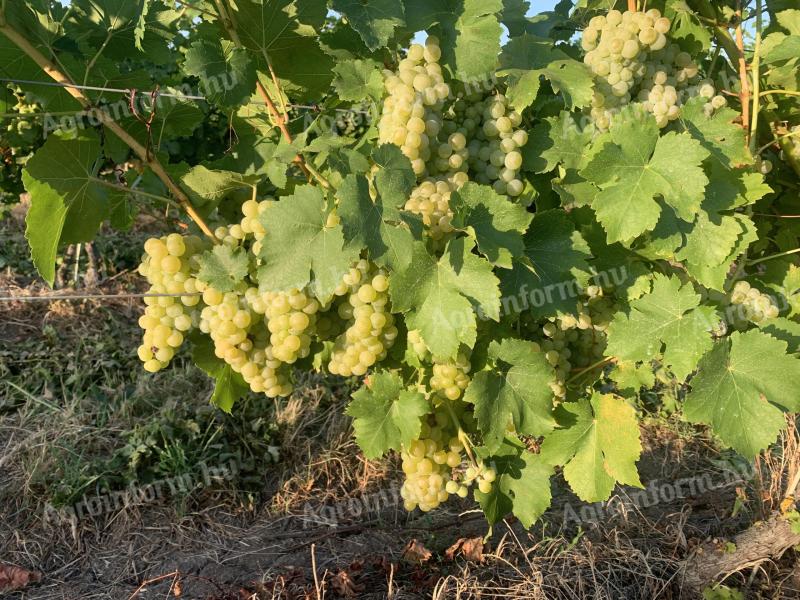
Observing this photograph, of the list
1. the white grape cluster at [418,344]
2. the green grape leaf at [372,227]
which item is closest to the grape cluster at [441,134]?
the green grape leaf at [372,227]

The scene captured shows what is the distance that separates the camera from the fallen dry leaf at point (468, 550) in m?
2.91

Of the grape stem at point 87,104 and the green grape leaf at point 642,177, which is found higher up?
the grape stem at point 87,104

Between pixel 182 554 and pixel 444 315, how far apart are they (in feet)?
8.62

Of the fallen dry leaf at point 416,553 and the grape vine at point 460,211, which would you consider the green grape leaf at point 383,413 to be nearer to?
the grape vine at point 460,211

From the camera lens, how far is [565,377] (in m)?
1.72

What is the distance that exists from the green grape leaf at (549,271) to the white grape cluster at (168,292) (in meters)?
0.69

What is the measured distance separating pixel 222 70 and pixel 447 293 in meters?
0.67

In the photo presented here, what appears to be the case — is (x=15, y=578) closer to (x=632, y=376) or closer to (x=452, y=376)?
(x=452, y=376)

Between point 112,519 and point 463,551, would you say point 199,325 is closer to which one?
point 463,551

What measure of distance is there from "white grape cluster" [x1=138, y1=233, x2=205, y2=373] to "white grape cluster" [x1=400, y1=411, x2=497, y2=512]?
62 cm

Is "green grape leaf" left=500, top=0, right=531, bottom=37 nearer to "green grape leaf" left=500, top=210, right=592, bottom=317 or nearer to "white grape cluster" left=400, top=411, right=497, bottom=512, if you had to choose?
"green grape leaf" left=500, top=210, right=592, bottom=317

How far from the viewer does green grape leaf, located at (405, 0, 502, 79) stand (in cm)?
133

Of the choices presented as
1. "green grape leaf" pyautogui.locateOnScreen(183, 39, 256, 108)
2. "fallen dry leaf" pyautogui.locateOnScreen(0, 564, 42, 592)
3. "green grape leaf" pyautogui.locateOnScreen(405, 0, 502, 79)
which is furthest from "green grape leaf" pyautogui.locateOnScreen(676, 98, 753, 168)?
"fallen dry leaf" pyautogui.locateOnScreen(0, 564, 42, 592)

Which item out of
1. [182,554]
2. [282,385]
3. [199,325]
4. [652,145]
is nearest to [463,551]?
[182,554]
